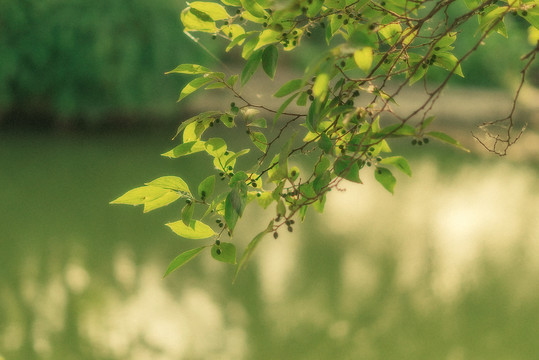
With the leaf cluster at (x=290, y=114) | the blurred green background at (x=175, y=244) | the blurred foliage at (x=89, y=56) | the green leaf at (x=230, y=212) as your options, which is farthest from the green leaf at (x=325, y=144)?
the blurred foliage at (x=89, y=56)

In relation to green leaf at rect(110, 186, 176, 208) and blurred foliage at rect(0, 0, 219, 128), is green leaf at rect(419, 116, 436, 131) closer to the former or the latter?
green leaf at rect(110, 186, 176, 208)

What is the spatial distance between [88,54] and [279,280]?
331 cm

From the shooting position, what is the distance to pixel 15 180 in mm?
5207

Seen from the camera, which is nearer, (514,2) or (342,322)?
(514,2)

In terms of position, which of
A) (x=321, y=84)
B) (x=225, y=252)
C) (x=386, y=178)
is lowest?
(x=225, y=252)

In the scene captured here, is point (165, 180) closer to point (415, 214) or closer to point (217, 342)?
point (217, 342)

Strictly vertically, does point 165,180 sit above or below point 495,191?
above

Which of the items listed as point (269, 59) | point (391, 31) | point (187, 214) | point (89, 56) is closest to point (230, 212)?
point (187, 214)

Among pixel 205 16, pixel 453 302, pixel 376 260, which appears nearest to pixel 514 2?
pixel 205 16

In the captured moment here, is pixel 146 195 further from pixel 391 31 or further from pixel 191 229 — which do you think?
pixel 391 31

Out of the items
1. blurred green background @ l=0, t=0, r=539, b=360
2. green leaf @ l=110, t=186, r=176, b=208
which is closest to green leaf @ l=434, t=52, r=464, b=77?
green leaf @ l=110, t=186, r=176, b=208

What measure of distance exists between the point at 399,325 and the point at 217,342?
891 millimetres

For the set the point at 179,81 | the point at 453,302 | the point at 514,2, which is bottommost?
the point at 453,302

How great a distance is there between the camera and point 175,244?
4.23 meters
